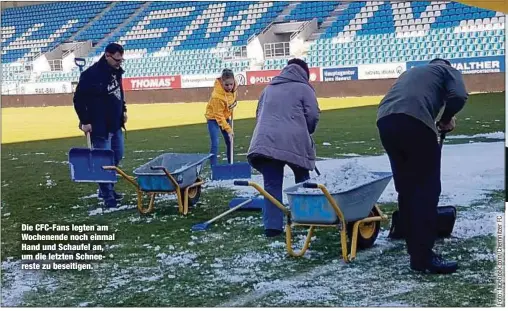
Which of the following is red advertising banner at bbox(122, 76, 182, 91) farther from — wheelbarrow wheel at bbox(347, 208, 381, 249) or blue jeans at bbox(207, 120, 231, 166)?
wheelbarrow wheel at bbox(347, 208, 381, 249)

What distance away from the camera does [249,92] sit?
4.84 m

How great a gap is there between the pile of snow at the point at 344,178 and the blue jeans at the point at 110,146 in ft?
5.25

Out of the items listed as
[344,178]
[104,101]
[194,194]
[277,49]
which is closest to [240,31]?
[277,49]

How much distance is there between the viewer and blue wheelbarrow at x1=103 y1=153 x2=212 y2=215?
4.79 m

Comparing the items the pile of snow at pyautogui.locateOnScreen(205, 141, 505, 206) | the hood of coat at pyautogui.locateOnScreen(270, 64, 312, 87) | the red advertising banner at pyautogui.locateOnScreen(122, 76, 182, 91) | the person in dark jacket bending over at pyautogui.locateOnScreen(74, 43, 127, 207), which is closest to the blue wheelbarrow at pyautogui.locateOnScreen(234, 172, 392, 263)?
the pile of snow at pyautogui.locateOnScreen(205, 141, 505, 206)

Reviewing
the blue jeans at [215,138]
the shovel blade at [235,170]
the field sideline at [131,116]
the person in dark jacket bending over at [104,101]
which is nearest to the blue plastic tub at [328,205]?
the field sideline at [131,116]

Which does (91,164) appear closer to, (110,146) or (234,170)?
(110,146)

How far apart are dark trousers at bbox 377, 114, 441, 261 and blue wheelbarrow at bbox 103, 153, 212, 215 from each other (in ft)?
5.17

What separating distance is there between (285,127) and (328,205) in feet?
1.97

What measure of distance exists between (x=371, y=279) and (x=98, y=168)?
1985 millimetres

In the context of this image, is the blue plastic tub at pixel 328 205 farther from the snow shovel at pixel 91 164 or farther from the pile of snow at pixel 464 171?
the snow shovel at pixel 91 164

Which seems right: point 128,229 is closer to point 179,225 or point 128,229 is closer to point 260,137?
point 179,225

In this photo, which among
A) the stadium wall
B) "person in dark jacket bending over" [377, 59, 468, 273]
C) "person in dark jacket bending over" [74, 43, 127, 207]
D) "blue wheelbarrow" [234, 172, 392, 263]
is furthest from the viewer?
"person in dark jacket bending over" [74, 43, 127, 207]

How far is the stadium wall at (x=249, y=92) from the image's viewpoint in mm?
4510
